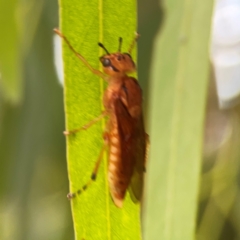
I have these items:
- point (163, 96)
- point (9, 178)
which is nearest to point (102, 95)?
point (163, 96)

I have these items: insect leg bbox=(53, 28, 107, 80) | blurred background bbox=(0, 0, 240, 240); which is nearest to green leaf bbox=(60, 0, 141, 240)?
insect leg bbox=(53, 28, 107, 80)

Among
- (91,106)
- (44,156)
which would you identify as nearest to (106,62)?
(91,106)

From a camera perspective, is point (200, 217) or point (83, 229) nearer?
point (83, 229)

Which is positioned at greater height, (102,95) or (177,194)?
(102,95)

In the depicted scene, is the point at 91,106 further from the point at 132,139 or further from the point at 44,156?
the point at 44,156

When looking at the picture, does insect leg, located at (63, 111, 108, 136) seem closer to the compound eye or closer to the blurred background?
the compound eye

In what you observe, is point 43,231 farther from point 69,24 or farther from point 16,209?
point 69,24
